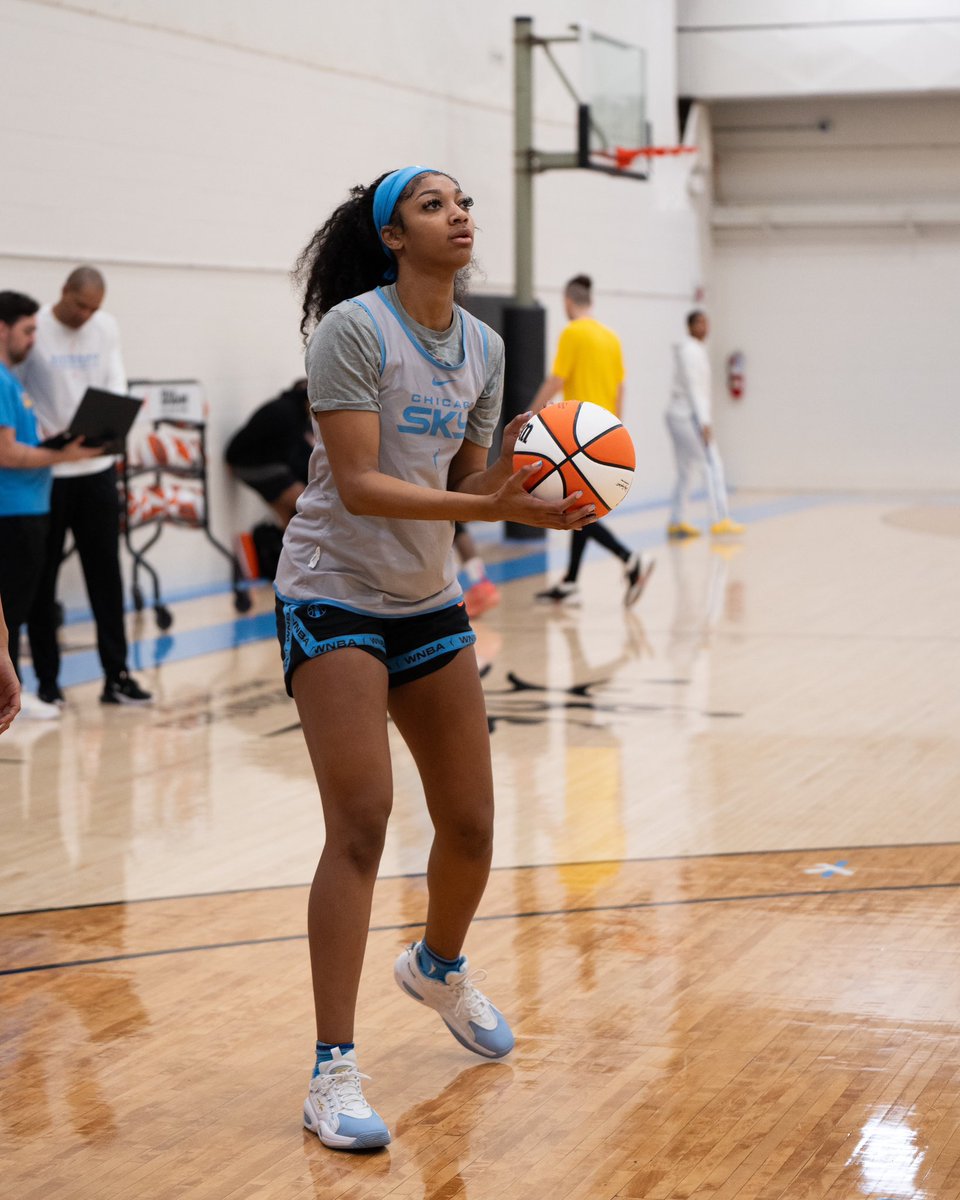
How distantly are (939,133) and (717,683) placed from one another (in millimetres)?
14338

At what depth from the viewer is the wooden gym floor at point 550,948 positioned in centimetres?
314

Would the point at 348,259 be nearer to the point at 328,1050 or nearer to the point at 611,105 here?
the point at 328,1050

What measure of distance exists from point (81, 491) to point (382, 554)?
14.4 ft

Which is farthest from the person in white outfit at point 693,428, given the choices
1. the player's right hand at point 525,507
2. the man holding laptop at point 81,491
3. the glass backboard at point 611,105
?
the player's right hand at point 525,507

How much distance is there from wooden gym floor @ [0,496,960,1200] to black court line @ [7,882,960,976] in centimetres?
1

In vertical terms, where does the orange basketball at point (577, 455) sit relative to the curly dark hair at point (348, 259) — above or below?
below

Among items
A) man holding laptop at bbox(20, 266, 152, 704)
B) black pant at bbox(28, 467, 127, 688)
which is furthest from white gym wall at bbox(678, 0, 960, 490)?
black pant at bbox(28, 467, 127, 688)

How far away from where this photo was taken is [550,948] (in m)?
4.31

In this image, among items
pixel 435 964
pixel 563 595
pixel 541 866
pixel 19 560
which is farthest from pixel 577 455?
pixel 563 595

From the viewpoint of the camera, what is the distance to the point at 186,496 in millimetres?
11344

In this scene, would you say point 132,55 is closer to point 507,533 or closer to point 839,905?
point 507,533

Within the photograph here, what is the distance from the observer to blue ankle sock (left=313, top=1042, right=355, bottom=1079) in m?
3.24

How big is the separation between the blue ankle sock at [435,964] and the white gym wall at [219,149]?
7.14 m

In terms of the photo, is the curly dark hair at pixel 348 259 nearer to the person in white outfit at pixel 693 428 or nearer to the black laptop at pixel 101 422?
the black laptop at pixel 101 422
